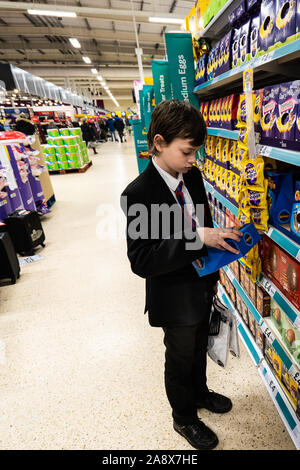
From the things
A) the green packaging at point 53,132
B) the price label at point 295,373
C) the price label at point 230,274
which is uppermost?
the green packaging at point 53,132

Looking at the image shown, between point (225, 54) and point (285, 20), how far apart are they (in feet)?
2.14

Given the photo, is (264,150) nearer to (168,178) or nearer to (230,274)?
(168,178)

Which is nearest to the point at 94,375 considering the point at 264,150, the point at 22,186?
the point at 264,150

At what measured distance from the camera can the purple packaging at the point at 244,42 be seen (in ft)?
4.25

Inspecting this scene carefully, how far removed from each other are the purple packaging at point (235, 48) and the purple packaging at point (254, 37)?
13cm

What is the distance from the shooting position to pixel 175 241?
0.85 meters

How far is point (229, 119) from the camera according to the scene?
1.60m

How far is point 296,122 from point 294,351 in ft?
3.48

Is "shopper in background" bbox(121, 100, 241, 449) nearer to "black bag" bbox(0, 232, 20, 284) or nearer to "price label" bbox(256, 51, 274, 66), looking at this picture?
"price label" bbox(256, 51, 274, 66)

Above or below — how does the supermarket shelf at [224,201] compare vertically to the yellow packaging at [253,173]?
below

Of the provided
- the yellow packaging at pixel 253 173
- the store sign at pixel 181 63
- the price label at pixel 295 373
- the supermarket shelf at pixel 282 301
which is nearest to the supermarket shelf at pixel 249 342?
the price label at pixel 295 373

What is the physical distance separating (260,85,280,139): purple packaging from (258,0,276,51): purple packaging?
0.18m

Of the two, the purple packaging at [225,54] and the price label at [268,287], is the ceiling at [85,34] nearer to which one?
the purple packaging at [225,54]

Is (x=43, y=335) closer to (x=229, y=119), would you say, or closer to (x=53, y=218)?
(x=229, y=119)
